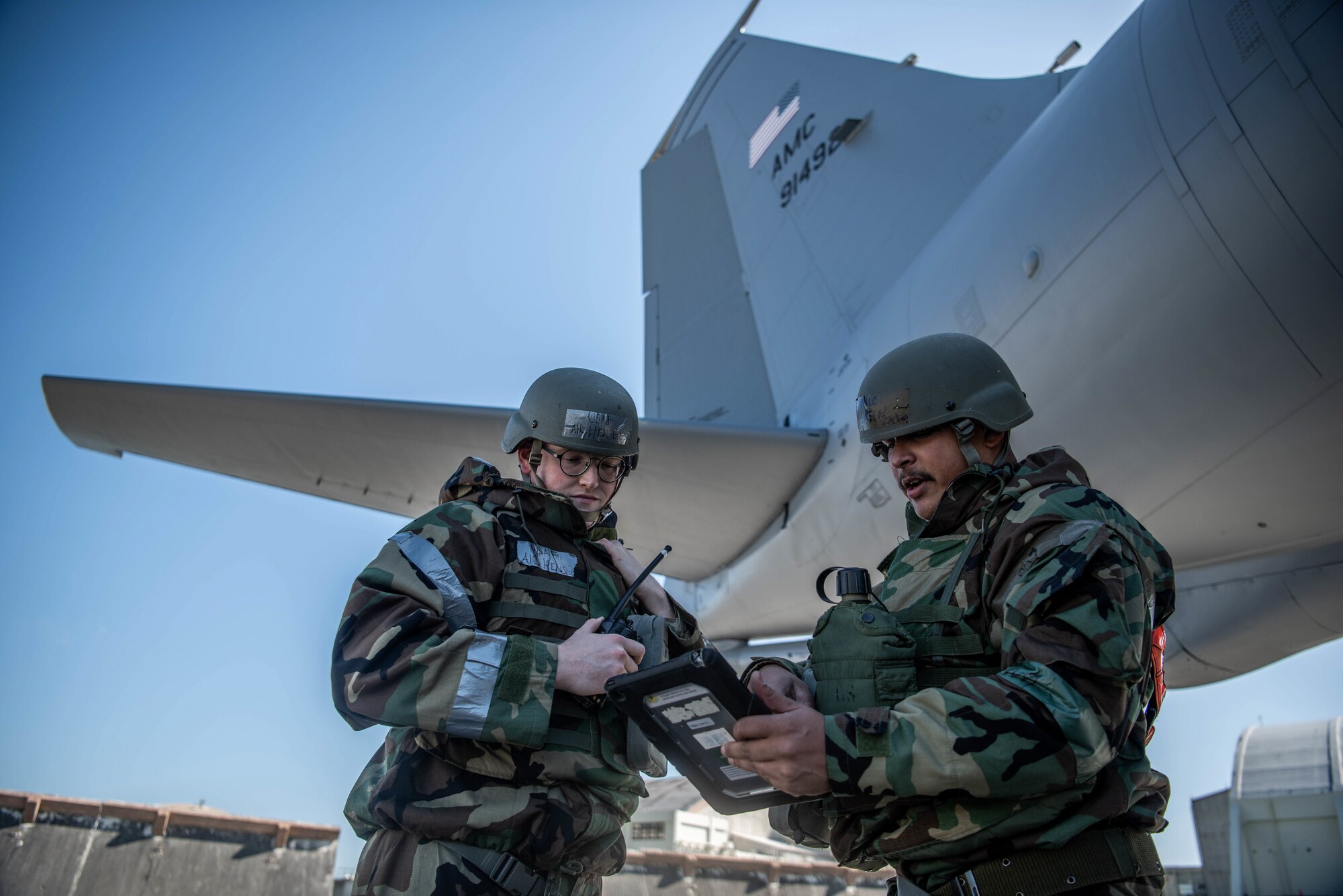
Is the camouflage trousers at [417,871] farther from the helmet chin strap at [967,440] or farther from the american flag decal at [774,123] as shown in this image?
the american flag decal at [774,123]

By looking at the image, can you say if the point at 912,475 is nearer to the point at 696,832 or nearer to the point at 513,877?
the point at 513,877

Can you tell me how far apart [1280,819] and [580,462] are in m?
11.3

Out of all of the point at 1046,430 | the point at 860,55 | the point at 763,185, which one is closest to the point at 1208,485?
the point at 1046,430

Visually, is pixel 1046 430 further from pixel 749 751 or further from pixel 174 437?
pixel 174 437

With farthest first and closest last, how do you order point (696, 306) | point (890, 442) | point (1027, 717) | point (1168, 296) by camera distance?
point (696, 306) → point (1168, 296) → point (890, 442) → point (1027, 717)

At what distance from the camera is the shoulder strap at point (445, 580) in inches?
72.8

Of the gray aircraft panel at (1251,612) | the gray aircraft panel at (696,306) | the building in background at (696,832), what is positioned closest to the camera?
the gray aircraft panel at (1251,612)

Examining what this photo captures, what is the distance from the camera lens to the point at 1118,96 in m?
3.42

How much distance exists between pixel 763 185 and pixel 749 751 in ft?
21.4

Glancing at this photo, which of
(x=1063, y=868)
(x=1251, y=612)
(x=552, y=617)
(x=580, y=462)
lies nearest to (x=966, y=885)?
(x=1063, y=868)

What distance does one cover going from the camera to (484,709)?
168 centimetres

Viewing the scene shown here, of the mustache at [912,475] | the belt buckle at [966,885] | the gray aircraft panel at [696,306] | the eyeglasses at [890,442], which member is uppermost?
the gray aircraft panel at [696,306]

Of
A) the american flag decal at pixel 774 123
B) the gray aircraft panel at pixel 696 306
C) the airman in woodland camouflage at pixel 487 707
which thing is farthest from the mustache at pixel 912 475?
the american flag decal at pixel 774 123

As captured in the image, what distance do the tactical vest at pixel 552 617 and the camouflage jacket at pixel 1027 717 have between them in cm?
50
